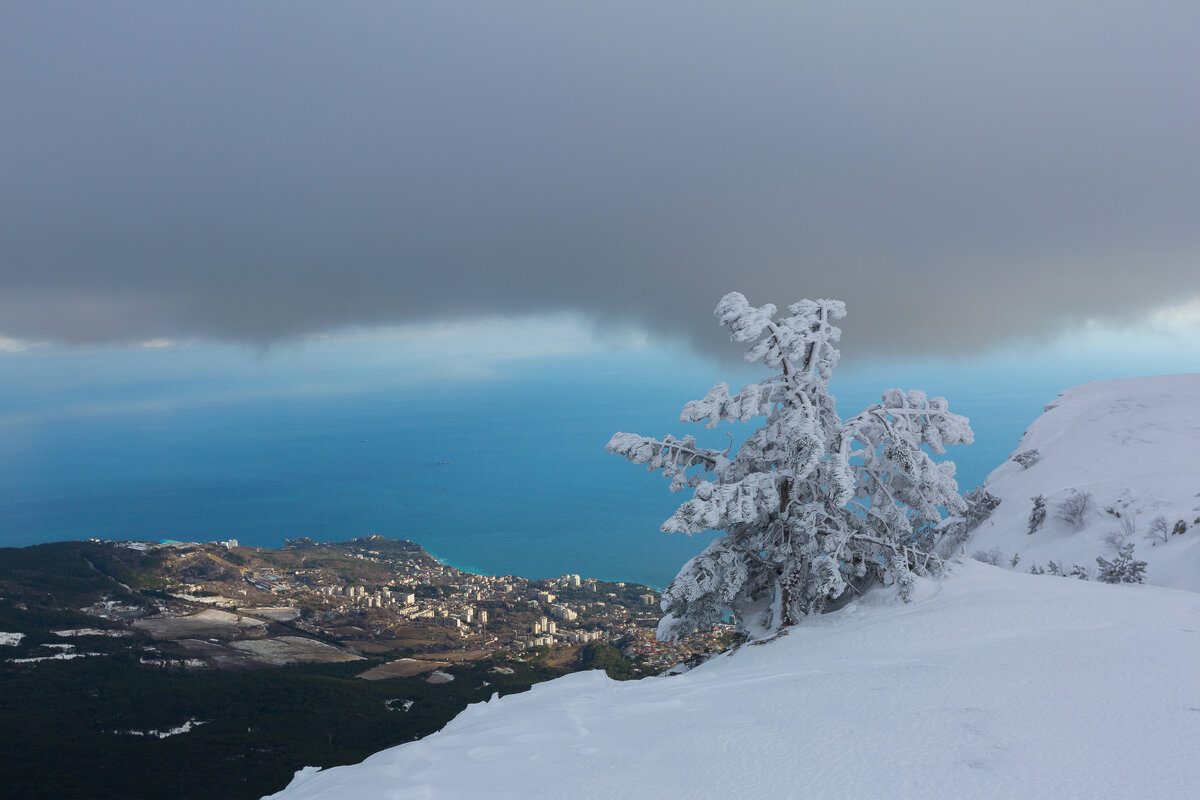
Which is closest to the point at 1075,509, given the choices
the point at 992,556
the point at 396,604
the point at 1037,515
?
the point at 1037,515

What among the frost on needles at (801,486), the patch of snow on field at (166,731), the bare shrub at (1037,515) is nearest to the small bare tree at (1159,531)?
the bare shrub at (1037,515)

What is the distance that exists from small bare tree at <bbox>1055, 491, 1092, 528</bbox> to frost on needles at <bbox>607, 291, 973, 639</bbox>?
8574 millimetres

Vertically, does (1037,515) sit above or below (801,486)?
below

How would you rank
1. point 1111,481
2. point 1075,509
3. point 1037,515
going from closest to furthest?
1. point 1075,509
2. point 1037,515
3. point 1111,481

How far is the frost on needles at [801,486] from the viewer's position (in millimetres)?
10062

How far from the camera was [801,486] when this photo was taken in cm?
1110

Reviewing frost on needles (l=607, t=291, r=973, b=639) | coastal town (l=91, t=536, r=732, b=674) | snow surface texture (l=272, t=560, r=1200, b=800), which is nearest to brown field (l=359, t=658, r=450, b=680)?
coastal town (l=91, t=536, r=732, b=674)

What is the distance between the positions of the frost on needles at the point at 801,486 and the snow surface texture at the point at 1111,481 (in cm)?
576

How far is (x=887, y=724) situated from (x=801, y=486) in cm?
695

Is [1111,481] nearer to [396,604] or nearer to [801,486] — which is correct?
[801,486]

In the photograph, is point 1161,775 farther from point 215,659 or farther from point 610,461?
point 610,461

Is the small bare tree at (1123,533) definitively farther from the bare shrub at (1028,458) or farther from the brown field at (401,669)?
the brown field at (401,669)

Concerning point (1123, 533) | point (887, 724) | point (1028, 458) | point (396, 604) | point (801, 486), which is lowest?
point (396, 604)

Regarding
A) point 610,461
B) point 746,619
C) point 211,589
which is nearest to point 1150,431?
point 746,619
